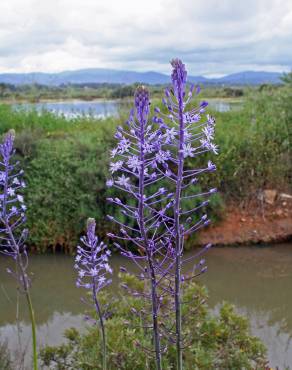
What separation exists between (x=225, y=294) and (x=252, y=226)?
2.39m

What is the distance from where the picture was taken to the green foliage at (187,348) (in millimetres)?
3951

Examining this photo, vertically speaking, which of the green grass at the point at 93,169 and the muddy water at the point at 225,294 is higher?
the green grass at the point at 93,169

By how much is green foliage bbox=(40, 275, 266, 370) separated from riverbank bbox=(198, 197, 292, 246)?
488 centimetres

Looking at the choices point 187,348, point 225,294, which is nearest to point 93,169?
point 225,294

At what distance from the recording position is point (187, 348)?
3.95m

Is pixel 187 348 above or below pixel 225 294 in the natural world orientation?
above

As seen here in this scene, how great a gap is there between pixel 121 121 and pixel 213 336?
251 inches

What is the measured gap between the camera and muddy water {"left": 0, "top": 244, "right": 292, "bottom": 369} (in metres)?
6.29

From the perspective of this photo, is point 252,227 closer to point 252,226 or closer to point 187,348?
point 252,226

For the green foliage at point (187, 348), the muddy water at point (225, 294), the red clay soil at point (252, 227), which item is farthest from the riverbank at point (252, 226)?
the green foliage at point (187, 348)

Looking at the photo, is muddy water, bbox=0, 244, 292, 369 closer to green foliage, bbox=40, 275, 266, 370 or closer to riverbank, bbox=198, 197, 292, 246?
riverbank, bbox=198, 197, 292, 246

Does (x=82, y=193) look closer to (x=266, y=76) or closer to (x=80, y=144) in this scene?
(x=80, y=144)

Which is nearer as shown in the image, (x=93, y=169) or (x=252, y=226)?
(x=93, y=169)

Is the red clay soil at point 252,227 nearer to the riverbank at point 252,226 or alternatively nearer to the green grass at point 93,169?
the riverbank at point 252,226
